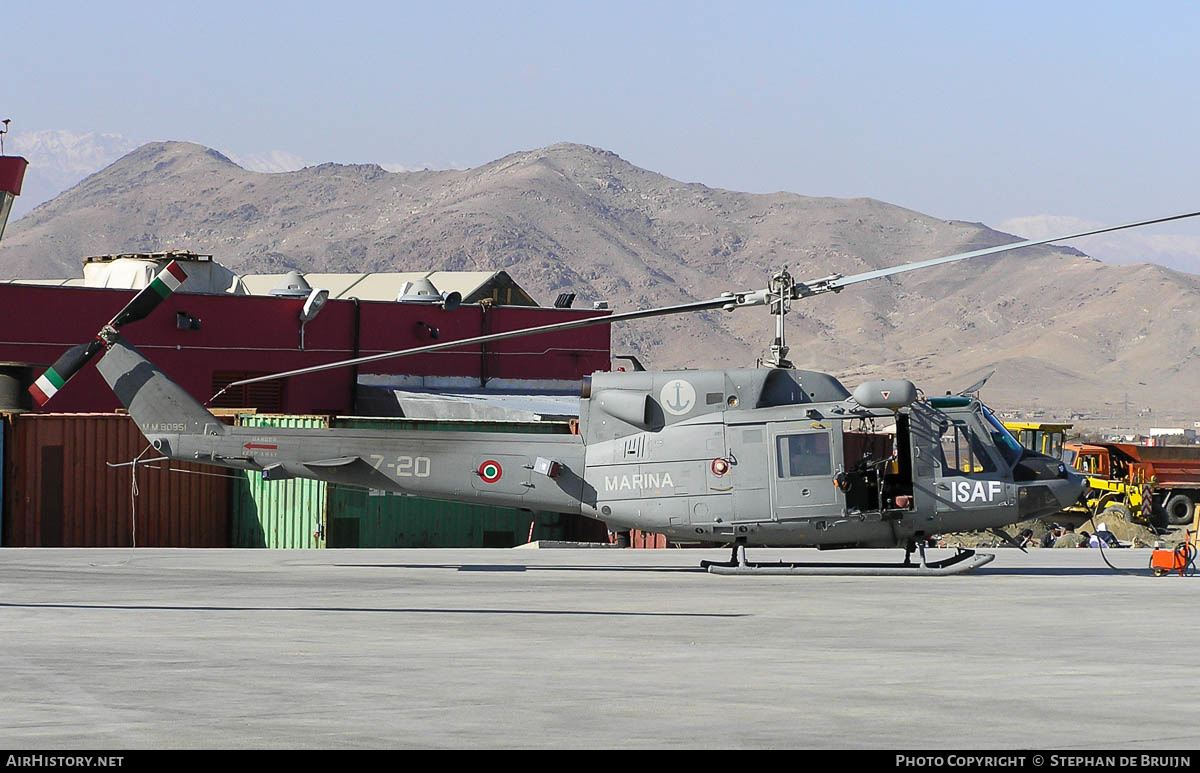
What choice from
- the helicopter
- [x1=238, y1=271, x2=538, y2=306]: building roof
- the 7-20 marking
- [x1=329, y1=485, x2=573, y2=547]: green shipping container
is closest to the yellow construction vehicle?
[x1=329, y1=485, x2=573, y2=547]: green shipping container

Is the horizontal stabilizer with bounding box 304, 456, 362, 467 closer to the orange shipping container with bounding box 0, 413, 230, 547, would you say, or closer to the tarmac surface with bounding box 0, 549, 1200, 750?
the tarmac surface with bounding box 0, 549, 1200, 750

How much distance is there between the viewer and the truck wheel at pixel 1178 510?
42.2m

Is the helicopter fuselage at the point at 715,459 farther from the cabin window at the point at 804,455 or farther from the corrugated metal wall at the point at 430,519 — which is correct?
the corrugated metal wall at the point at 430,519

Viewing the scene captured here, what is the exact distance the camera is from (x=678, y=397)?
20719mm

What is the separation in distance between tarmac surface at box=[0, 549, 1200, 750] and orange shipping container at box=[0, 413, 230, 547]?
7.52 m

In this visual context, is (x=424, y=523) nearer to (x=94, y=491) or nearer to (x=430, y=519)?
(x=430, y=519)

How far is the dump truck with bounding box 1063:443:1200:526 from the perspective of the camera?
42281mm

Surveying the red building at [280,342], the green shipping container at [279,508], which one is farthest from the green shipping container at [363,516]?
the red building at [280,342]

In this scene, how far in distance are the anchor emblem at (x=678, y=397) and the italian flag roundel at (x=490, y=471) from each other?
251 cm
